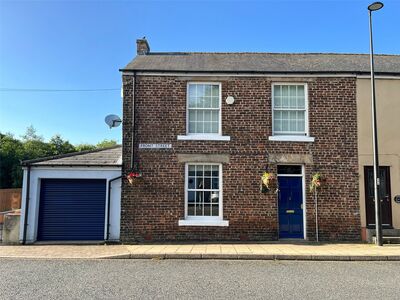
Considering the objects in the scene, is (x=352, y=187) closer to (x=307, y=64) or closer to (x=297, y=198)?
(x=297, y=198)

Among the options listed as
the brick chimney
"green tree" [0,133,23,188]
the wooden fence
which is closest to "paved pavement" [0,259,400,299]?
the brick chimney

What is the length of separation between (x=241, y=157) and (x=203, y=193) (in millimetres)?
1835

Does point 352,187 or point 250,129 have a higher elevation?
point 250,129

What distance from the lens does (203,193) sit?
12.2m

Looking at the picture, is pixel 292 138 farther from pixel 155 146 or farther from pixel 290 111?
pixel 155 146

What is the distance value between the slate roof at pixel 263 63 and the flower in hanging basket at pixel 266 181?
12.3 ft

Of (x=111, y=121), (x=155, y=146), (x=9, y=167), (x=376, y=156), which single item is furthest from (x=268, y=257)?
(x=9, y=167)

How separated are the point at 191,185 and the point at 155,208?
4.83 feet

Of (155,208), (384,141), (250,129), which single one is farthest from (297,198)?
(155,208)

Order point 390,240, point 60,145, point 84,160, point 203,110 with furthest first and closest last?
point 60,145 < point 84,160 < point 203,110 < point 390,240

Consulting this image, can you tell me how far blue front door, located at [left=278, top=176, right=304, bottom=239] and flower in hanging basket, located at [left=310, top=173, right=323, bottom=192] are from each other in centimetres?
44

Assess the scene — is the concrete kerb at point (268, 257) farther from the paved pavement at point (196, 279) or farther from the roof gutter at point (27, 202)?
the roof gutter at point (27, 202)

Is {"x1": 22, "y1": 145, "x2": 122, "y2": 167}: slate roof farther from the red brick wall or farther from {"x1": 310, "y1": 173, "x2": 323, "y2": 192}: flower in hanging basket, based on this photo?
{"x1": 310, "y1": 173, "x2": 323, "y2": 192}: flower in hanging basket

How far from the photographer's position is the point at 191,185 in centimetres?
1220
